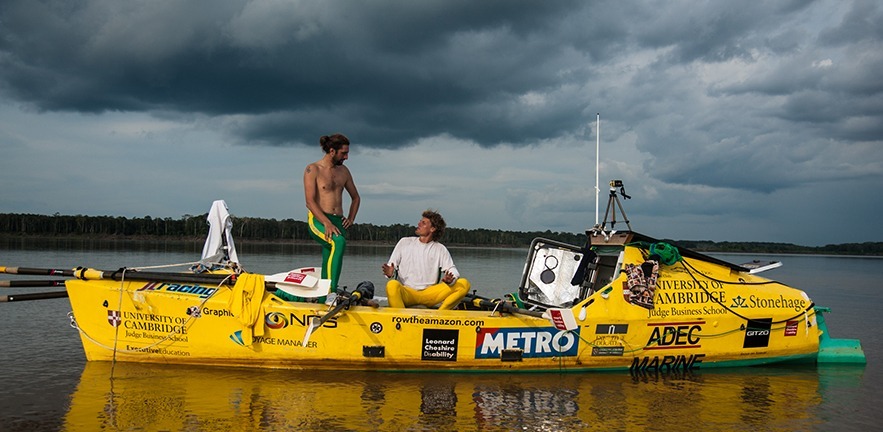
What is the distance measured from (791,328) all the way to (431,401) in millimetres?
5399

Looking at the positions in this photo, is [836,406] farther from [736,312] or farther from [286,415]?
[286,415]

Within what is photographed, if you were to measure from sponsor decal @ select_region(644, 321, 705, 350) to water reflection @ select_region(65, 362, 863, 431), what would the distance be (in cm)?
41

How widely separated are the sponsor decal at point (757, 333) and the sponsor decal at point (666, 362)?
73cm

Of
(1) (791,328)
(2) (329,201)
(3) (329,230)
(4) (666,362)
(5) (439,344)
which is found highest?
(2) (329,201)

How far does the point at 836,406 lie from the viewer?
7266 mm

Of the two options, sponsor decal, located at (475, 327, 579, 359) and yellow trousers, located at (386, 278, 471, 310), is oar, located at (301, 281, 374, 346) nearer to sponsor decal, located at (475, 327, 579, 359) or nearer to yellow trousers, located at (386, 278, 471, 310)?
yellow trousers, located at (386, 278, 471, 310)

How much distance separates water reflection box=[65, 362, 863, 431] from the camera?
5.90 m

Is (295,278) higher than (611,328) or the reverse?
higher

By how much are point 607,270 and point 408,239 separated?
3.14 m

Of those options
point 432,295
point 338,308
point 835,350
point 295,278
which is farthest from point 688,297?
point 295,278

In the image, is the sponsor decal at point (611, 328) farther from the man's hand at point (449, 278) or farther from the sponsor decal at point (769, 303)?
the man's hand at point (449, 278)

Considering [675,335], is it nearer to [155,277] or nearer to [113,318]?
[155,277]

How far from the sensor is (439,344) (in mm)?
7605

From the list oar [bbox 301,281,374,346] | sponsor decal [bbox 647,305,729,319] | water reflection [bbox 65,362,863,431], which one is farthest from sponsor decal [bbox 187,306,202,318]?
sponsor decal [bbox 647,305,729,319]
